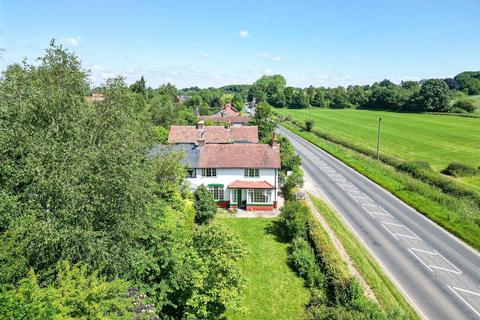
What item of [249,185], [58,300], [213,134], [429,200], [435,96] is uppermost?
[435,96]

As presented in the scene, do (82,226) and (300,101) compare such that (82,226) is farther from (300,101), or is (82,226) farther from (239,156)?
(300,101)

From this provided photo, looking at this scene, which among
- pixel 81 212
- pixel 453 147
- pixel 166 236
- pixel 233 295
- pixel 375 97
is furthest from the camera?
pixel 375 97

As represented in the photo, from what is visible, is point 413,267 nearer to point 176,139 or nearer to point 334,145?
point 176,139

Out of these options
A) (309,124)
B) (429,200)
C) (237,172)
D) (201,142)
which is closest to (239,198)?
(237,172)

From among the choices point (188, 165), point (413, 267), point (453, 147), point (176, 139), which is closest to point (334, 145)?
point (453, 147)

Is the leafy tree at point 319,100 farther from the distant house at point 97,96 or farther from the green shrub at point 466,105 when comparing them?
the distant house at point 97,96
